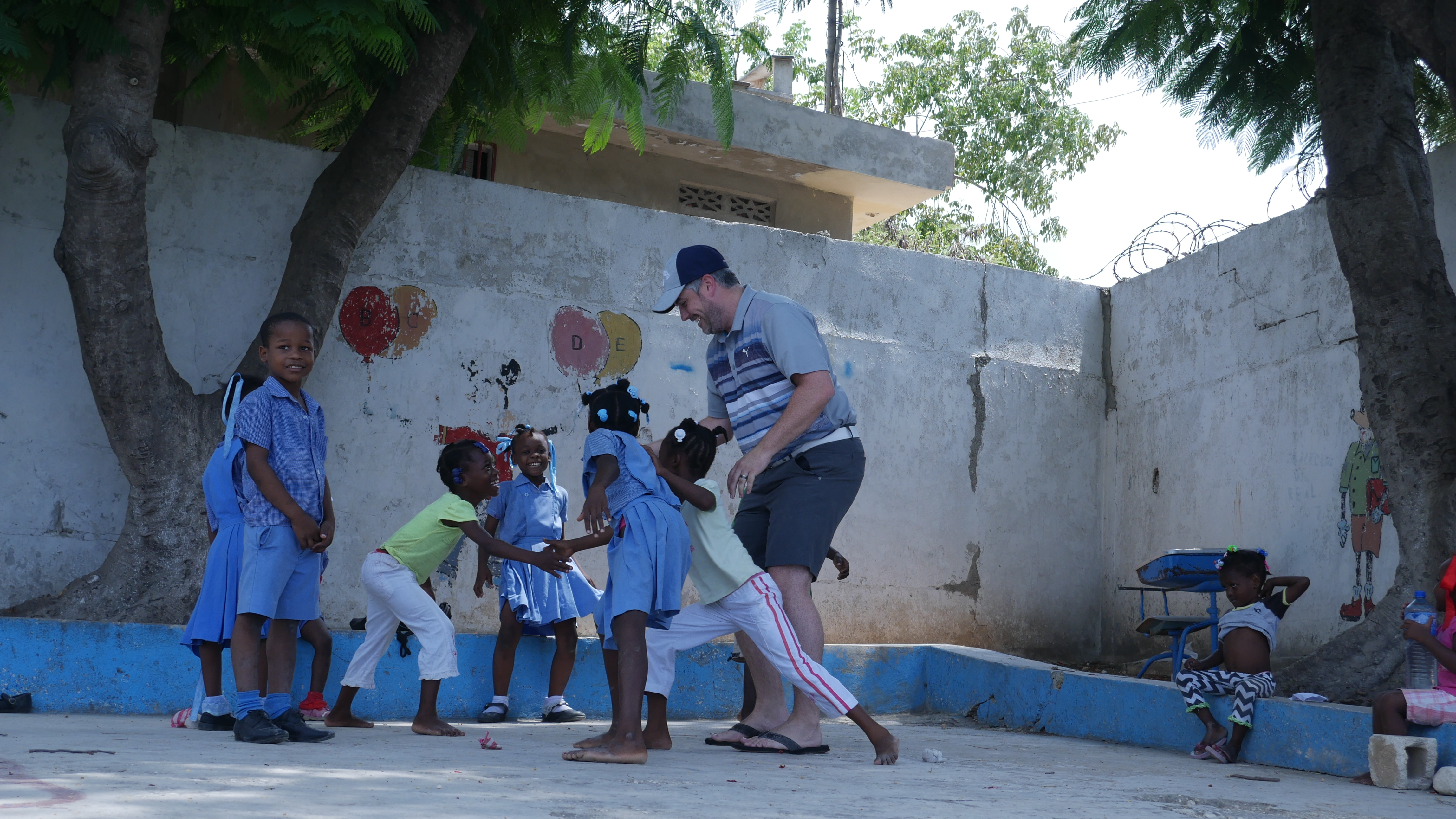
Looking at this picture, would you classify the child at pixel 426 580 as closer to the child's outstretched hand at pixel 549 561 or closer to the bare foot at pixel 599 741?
the child's outstretched hand at pixel 549 561

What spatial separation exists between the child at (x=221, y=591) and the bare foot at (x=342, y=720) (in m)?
0.38

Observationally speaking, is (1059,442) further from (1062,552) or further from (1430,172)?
(1430,172)

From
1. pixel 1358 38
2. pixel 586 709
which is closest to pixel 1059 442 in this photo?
pixel 1358 38

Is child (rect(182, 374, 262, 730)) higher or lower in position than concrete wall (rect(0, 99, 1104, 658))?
lower

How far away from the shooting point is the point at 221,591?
4.57 m

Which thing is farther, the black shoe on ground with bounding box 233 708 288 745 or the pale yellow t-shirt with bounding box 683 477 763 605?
the pale yellow t-shirt with bounding box 683 477 763 605

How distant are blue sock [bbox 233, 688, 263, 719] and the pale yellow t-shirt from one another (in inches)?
60.1

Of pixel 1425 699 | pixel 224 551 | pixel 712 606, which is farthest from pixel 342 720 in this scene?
pixel 1425 699

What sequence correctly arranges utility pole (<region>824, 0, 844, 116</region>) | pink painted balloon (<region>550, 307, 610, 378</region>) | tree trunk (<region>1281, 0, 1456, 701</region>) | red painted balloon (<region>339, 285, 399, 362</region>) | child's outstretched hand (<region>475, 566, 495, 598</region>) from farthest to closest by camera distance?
utility pole (<region>824, 0, 844, 116</region>) < pink painted balloon (<region>550, 307, 610, 378</region>) < red painted balloon (<region>339, 285, 399, 362</region>) < child's outstretched hand (<region>475, 566, 495, 598</region>) < tree trunk (<region>1281, 0, 1456, 701</region>)

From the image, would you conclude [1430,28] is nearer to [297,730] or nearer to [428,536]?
[428,536]

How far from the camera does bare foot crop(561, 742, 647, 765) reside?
3709mm

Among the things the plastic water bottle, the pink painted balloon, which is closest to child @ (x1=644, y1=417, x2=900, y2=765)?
the plastic water bottle

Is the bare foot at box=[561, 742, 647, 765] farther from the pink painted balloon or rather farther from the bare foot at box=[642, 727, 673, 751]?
the pink painted balloon

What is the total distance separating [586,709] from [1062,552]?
4.42 metres
